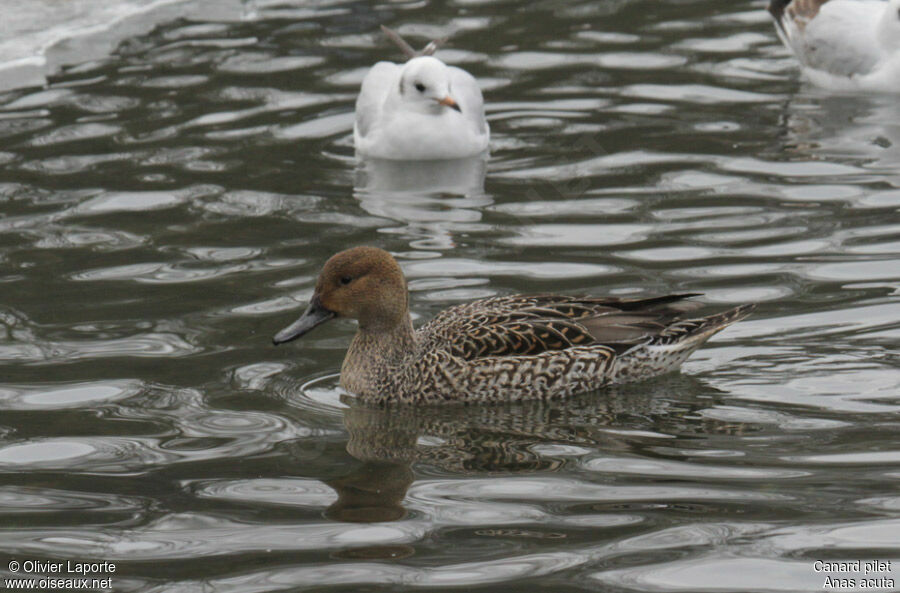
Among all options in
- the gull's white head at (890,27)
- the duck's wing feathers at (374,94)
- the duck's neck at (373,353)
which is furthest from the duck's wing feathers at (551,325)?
the gull's white head at (890,27)

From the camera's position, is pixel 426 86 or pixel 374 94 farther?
pixel 374 94

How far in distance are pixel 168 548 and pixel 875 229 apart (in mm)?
5354

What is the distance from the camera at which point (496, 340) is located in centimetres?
780

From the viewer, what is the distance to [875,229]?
9.67 m

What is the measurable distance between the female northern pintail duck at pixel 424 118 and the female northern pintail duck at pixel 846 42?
10.1 ft

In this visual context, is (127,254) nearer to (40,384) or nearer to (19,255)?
(19,255)

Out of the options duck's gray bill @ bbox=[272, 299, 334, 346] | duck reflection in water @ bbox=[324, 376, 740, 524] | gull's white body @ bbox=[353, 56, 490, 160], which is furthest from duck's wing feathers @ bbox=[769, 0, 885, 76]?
duck's gray bill @ bbox=[272, 299, 334, 346]

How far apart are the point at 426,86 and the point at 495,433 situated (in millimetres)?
5368

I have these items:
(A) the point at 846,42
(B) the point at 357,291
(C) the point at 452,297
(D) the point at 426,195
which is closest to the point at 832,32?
(A) the point at 846,42

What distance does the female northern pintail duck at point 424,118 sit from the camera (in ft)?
39.4

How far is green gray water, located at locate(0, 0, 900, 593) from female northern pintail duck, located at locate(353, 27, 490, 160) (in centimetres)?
26

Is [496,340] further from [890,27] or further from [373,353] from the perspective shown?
[890,27]

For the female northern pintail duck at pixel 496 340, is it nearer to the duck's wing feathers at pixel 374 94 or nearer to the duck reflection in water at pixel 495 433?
the duck reflection in water at pixel 495 433

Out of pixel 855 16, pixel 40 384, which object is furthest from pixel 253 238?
pixel 855 16
